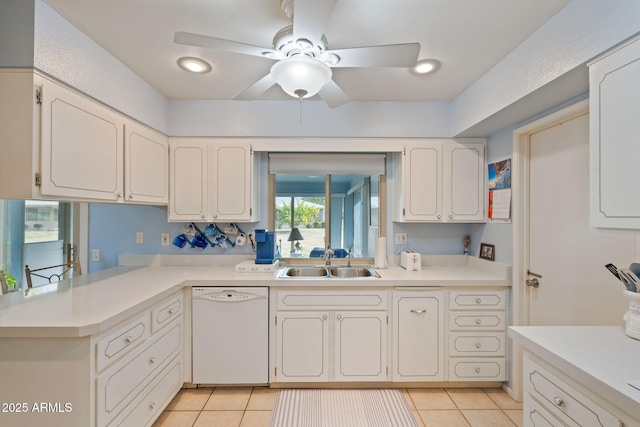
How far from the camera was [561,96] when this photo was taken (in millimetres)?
1764

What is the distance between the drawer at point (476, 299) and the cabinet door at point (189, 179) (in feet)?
7.12

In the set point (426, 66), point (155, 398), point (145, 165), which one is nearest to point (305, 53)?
point (426, 66)

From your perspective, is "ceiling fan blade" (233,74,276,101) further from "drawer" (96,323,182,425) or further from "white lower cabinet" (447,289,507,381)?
"white lower cabinet" (447,289,507,381)

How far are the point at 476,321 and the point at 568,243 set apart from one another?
87 cm

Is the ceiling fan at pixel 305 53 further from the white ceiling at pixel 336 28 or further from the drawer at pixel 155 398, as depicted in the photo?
the drawer at pixel 155 398

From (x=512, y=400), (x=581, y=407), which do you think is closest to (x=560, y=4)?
(x=581, y=407)

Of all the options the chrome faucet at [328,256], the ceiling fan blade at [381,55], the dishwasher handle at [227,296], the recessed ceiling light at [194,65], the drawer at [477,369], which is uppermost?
the recessed ceiling light at [194,65]

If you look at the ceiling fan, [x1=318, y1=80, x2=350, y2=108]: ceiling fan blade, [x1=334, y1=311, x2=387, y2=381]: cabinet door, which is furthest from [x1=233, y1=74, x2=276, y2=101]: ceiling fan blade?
[x1=334, y1=311, x2=387, y2=381]: cabinet door

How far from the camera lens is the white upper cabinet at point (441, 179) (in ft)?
8.81

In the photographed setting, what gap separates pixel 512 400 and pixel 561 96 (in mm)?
2128

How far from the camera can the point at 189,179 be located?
8.82ft

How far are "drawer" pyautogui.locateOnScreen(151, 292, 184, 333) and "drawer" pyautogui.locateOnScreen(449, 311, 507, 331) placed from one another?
6.74ft

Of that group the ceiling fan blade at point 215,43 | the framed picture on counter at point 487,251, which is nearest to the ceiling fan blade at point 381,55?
the ceiling fan blade at point 215,43

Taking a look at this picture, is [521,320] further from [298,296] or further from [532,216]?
[298,296]
